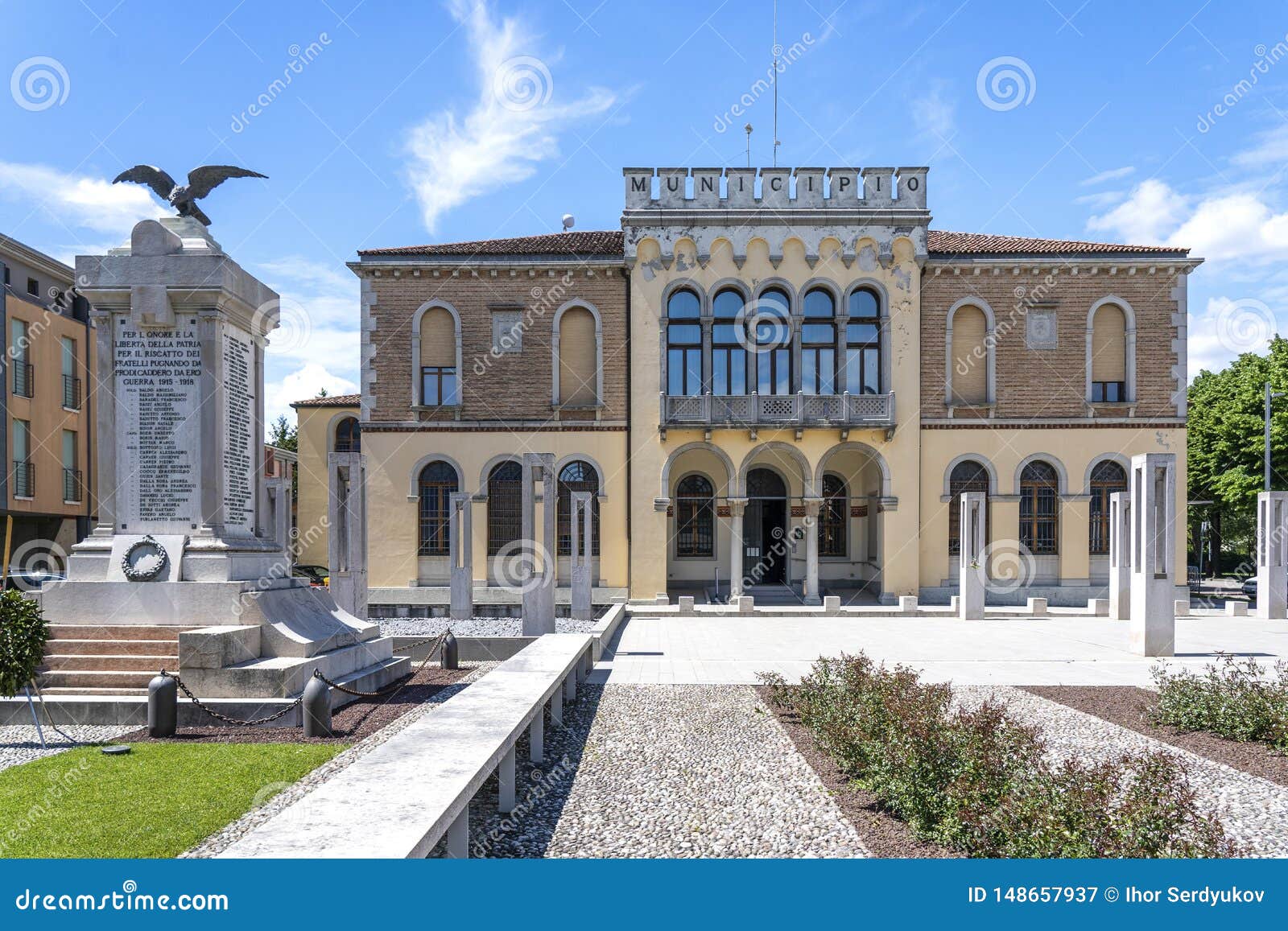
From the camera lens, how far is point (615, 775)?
713cm

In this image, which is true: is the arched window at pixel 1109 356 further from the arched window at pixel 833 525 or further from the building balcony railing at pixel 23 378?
the building balcony railing at pixel 23 378

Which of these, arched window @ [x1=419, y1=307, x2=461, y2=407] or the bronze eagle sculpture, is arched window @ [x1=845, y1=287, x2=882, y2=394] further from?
the bronze eagle sculpture

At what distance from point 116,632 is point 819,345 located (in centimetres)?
2156

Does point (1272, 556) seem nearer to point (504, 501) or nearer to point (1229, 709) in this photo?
point (1229, 709)

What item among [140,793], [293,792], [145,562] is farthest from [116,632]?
[293,792]

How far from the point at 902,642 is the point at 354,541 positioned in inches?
428

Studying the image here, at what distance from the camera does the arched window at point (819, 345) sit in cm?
2662

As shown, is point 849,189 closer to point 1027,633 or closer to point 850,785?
point 1027,633

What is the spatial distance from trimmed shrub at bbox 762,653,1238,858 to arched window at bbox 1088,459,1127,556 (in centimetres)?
2203

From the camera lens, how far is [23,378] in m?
32.1

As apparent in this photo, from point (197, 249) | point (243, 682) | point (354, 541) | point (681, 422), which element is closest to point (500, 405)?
point (681, 422)

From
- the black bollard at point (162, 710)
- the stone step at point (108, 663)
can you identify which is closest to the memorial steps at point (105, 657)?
the stone step at point (108, 663)

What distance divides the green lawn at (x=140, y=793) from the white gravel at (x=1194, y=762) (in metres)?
6.21

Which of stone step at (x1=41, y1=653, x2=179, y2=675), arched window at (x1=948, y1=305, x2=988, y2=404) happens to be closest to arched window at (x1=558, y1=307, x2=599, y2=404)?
arched window at (x1=948, y1=305, x2=988, y2=404)
